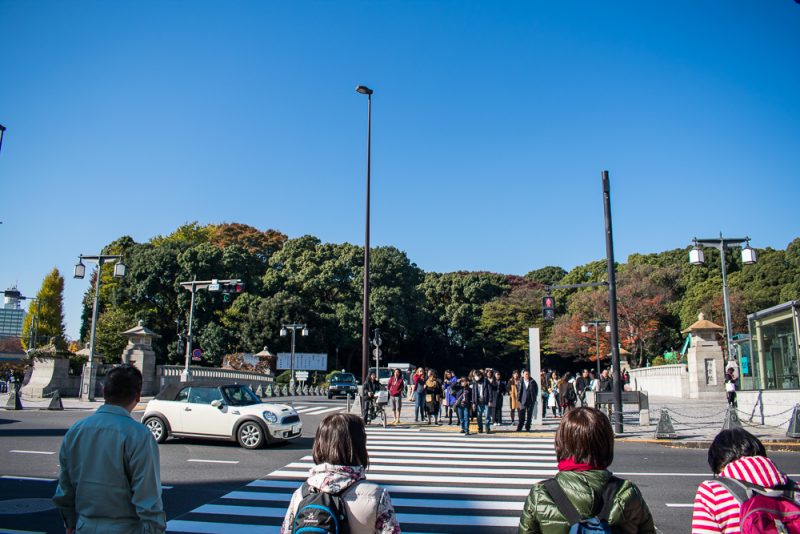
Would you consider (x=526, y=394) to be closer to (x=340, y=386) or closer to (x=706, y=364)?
(x=706, y=364)

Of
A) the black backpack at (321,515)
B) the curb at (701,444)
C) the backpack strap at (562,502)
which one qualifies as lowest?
the curb at (701,444)

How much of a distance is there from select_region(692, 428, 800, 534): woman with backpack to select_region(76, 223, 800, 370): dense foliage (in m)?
47.4

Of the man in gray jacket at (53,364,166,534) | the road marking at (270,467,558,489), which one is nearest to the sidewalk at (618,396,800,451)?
the road marking at (270,467,558,489)

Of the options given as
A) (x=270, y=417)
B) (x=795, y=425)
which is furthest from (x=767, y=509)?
(x=795, y=425)

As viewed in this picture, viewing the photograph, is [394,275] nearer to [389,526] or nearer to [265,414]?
[265,414]

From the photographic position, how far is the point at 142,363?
3052 cm

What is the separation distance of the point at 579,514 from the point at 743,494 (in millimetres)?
822

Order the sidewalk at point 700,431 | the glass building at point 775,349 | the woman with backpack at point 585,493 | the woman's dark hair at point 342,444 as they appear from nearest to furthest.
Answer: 1. the woman with backpack at point 585,493
2. the woman's dark hair at point 342,444
3. the sidewalk at point 700,431
4. the glass building at point 775,349

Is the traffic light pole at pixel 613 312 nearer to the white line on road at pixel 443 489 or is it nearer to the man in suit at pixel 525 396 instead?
the man in suit at pixel 525 396

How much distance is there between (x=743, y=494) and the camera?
8.68 ft

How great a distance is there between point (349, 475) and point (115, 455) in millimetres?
1400

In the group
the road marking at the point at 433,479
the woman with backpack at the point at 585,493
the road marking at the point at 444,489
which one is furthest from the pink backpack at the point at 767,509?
the road marking at the point at 433,479

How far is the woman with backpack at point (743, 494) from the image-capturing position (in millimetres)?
2576

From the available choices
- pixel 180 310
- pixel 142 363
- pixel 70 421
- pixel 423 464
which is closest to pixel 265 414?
pixel 423 464
